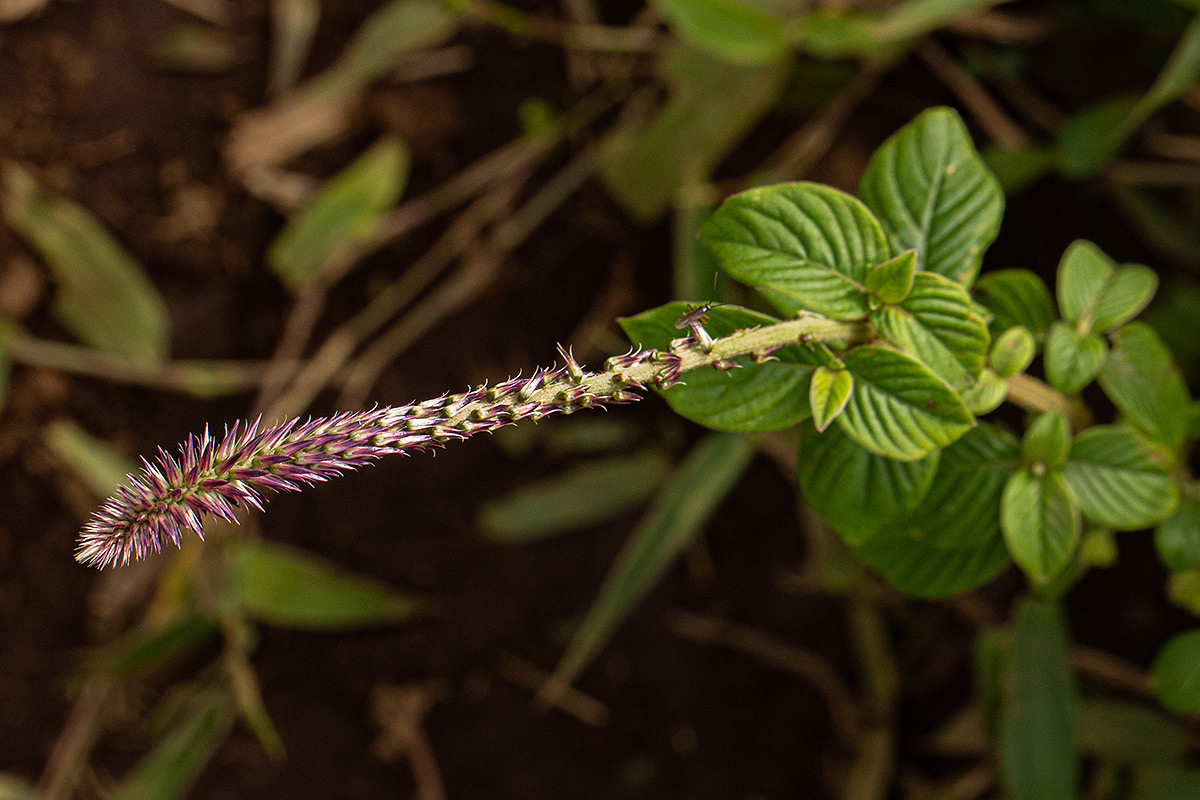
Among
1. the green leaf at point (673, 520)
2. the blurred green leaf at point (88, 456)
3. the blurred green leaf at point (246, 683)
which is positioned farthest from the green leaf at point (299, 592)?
the green leaf at point (673, 520)

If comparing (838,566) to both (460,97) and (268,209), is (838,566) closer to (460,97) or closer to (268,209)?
(460,97)

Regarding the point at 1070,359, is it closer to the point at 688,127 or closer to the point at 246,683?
the point at 688,127

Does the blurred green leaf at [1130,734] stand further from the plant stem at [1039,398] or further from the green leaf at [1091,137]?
the green leaf at [1091,137]

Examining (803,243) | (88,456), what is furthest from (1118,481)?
(88,456)

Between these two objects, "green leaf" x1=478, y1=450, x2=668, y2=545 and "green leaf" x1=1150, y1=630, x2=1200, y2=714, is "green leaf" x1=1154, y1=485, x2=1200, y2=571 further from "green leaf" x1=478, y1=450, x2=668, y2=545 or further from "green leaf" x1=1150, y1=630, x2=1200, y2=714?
"green leaf" x1=478, y1=450, x2=668, y2=545

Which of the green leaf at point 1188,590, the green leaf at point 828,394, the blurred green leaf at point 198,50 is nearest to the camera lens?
the green leaf at point 828,394

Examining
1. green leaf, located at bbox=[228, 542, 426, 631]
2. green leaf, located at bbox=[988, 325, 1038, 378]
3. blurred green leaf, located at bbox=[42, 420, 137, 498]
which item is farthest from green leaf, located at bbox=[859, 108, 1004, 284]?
blurred green leaf, located at bbox=[42, 420, 137, 498]
